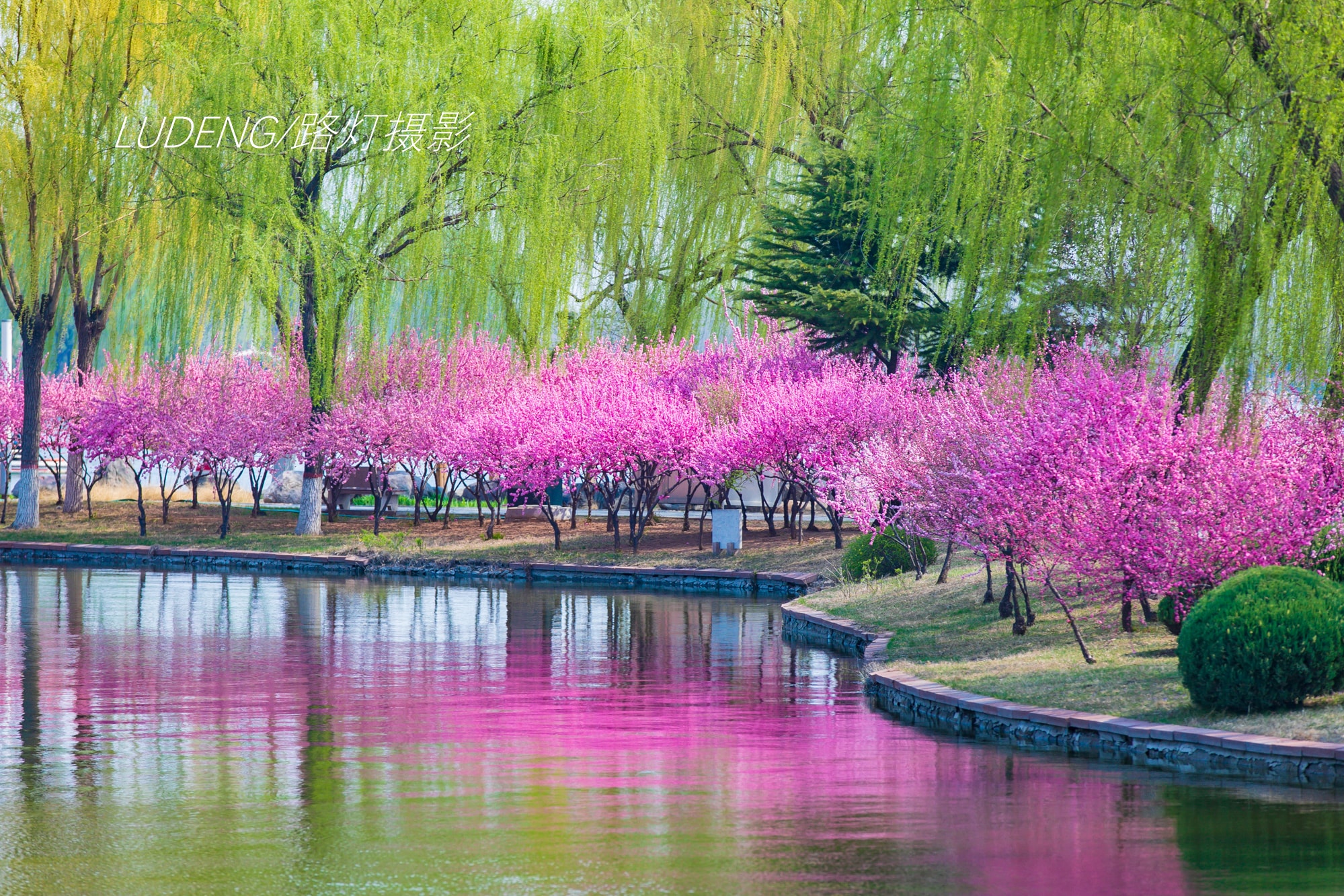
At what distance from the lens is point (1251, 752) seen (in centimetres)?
1195

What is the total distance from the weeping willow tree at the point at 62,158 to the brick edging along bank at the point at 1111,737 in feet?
83.0

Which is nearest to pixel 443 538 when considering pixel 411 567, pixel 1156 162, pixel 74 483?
pixel 411 567

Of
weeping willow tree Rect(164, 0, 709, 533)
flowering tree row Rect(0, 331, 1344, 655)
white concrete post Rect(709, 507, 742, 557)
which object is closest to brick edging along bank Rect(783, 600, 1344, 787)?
flowering tree row Rect(0, 331, 1344, 655)

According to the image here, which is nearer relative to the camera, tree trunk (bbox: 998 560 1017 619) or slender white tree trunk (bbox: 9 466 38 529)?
tree trunk (bbox: 998 560 1017 619)

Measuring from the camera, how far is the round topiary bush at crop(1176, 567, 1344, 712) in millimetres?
13023

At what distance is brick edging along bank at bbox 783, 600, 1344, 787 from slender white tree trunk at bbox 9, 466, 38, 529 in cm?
3006

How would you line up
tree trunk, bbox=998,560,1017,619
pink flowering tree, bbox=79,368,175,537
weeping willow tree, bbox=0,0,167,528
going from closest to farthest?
tree trunk, bbox=998,560,1017,619 < weeping willow tree, bbox=0,0,167,528 < pink flowering tree, bbox=79,368,175,537

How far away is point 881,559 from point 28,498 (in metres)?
24.5

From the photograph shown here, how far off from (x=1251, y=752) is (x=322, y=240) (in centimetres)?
2613

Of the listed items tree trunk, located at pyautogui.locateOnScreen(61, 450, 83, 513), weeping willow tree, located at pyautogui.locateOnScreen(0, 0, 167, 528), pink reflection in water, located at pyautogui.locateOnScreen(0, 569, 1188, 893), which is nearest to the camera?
pink reflection in water, located at pyautogui.locateOnScreen(0, 569, 1188, 893)

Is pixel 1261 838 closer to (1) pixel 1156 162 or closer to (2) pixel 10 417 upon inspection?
(1) pixel 1156 162

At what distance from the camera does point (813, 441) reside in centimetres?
3228

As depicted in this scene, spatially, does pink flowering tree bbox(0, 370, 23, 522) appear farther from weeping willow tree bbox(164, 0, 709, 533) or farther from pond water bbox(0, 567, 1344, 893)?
pond water bbox(0, 567, 1344, 893)

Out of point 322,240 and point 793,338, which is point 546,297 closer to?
point 322,240
